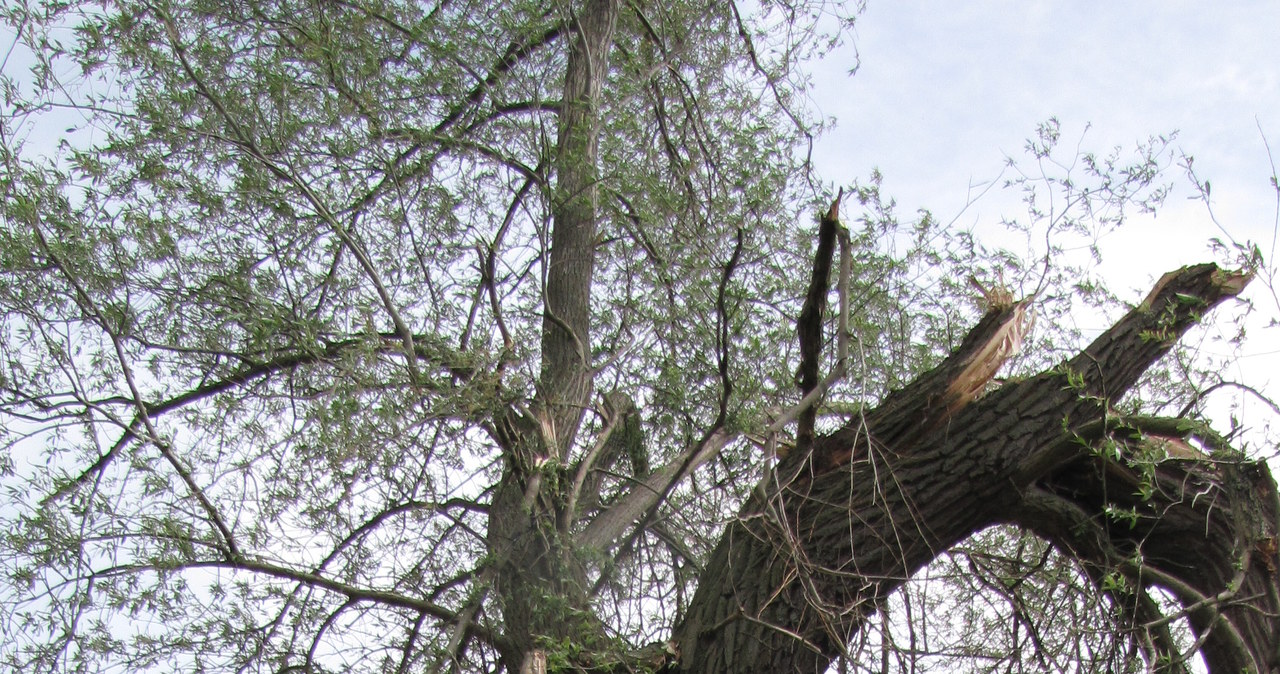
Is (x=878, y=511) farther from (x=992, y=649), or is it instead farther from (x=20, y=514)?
(x=20, y=514)

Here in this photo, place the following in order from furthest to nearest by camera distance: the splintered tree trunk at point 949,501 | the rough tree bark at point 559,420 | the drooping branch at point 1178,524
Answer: the rough tree bark at point 559,420
the splintered tree trunk at point 949,501
the drooping branch at point 1178,524

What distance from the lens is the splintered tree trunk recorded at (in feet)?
13.9

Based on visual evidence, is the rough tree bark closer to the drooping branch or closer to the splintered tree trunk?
the splintered tree trunk

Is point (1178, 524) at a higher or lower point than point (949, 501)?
lower

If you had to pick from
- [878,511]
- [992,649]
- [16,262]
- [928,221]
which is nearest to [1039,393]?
[878,511]

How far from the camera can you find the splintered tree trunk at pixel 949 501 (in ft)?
13.9

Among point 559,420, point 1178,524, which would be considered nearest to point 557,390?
point 559,420

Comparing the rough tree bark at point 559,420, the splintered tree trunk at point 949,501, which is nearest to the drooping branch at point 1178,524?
the splintered tree trunk at point 949,501

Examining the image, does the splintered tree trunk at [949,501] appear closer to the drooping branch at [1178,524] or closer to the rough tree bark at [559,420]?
the drooping branch at [1178,524]

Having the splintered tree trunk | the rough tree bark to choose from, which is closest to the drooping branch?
the splintered tree trunk

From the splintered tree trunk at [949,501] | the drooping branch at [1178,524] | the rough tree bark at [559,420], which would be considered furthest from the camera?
the rough tree bark at [559,420]

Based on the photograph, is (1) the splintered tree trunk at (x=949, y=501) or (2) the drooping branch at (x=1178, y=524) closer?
(2) the drooping branch at (x=1178, y=524)

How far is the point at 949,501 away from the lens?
14.4ft

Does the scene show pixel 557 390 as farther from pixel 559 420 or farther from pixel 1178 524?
pixel 1178 524
